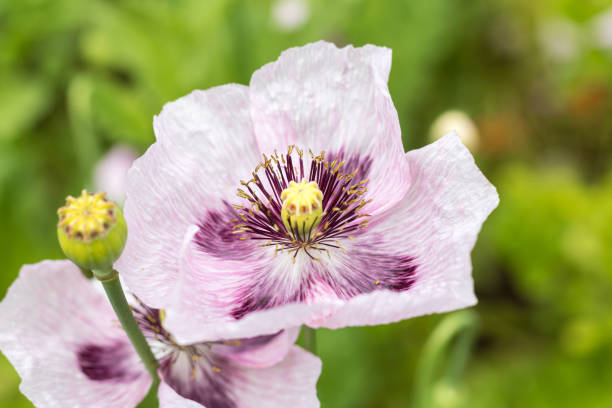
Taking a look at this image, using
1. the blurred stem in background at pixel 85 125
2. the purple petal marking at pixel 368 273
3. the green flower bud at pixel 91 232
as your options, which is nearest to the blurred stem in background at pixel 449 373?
the purple petal marking at pixel 368 273

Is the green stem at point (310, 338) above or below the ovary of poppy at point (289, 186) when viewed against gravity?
below

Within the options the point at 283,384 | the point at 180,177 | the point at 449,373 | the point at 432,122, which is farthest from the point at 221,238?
the point at 432,122

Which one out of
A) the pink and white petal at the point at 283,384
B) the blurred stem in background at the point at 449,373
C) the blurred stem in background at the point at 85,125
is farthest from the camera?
the blurred stem in background at the point at 85,125

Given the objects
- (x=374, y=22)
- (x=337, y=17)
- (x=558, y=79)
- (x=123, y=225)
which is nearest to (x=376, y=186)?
(x=123, y=225)

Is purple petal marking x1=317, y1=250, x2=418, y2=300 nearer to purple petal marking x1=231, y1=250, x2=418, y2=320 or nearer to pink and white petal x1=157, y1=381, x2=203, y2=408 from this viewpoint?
purple petal marking x1=231, y1=250, x2=418, y2=320

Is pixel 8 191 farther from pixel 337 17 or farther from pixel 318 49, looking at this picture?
pixel 318 49

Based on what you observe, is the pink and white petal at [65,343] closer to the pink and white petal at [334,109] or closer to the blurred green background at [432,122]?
the pink and white petal at [334,109]

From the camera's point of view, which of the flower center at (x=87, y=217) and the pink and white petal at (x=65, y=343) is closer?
the flower center at (x=87, y=217)

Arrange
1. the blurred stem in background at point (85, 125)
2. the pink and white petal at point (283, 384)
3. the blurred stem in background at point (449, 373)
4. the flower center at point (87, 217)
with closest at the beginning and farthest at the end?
the flower center at point (87, 217) → the pink and white petal at point (283, 384) → the blurred stem in background at point (449, 373) → the blurred stem in background at point (85, 125)
